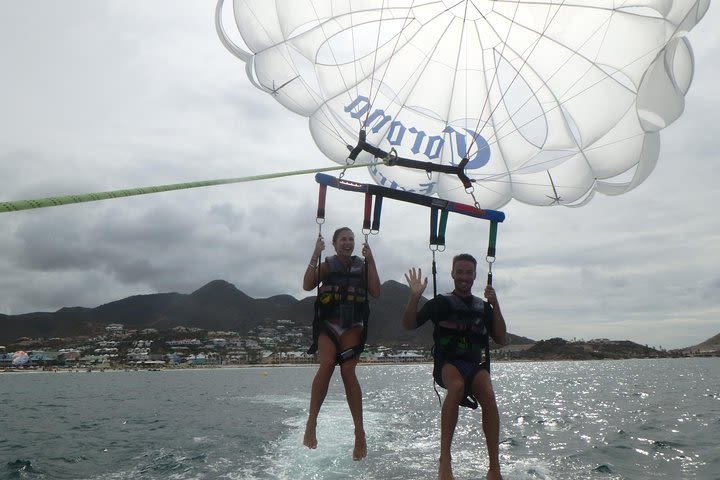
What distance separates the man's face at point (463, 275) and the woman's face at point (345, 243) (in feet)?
3.52

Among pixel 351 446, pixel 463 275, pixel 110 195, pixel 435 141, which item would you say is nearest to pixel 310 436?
pixel 463 275

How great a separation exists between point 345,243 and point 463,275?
123 cm

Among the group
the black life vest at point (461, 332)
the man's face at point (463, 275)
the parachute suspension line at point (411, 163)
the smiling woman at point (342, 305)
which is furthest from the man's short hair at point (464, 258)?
the parachute suspension line at point (411, 163)

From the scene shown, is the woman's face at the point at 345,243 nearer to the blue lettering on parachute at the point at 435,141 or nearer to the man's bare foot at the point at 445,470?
the blue lettering on parachute at the point at 435,141

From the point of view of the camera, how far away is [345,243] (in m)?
6.11

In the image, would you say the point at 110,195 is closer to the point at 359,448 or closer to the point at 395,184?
the point at 359,448

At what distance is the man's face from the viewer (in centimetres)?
578

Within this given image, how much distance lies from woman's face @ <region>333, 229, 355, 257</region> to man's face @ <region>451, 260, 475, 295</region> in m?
1.07

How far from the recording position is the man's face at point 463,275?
5.78 meters

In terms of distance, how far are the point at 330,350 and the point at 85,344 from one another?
199 meters

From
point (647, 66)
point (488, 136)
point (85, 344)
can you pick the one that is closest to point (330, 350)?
point (488, 136)

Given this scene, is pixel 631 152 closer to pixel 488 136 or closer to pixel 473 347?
pixel 488 136

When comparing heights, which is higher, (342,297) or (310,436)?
(342,297)

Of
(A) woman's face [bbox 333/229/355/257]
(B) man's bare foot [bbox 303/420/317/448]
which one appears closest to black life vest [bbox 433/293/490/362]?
(A) woman's face [bbox 333/229/355/257]
